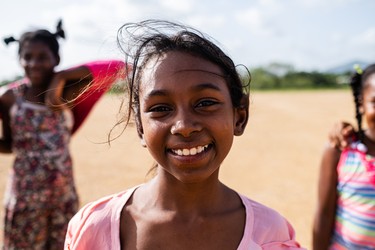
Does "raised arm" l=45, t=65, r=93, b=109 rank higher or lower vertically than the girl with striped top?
higher

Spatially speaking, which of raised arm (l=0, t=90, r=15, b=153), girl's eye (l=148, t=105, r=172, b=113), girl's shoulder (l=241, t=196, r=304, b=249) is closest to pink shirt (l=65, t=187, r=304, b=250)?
girl's shoulder (l=241, t=196, r=304, b=249)

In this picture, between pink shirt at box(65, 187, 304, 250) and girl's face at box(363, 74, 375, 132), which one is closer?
pink shirt at box(65, 187, 304, 250)

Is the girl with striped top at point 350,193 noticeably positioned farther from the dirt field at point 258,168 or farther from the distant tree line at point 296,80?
the distant tree line at point 296,80

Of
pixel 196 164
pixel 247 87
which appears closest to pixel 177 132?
pixel 196 164

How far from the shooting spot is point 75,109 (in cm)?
339

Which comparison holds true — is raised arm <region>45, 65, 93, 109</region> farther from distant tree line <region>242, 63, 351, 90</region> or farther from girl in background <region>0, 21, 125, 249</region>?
distant tree line <region>242, 63, 351, 90</region>

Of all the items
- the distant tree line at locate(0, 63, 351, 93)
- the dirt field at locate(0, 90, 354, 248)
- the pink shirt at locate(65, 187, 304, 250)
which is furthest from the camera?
the distant tree line at locate(0, 63, 351, 93)

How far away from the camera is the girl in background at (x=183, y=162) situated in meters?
1.49

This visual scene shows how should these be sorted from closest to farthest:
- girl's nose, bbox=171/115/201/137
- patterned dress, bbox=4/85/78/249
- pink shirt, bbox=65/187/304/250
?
1. girl's nose, bbox=171/115/201/137
2. pink shirt, bbox=65/187/304/250
3. patterned dress, bbox=4/85/78/249

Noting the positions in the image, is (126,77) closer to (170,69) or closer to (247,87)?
(170,69)

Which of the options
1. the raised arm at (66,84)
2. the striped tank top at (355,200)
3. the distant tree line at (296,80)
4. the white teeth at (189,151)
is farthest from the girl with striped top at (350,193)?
the distant tree line at (296,80)

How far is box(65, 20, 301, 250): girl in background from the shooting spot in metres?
1.49

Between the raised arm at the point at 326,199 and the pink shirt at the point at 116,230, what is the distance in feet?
2.68

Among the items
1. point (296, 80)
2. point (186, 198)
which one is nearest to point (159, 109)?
point (186, 198)
